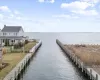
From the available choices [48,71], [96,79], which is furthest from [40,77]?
[96,79]

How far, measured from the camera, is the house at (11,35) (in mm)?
87931

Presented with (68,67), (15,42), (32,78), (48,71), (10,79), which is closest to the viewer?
(10,79)

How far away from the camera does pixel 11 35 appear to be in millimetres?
91500

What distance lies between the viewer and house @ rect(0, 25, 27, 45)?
87.9 metres

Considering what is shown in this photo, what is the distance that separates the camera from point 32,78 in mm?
39781

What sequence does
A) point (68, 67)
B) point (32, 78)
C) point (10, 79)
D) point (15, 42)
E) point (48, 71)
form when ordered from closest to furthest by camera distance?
point (10, 79)
point (32, 78)
point (48, 71)
point (68, 67)
point (15, 42)

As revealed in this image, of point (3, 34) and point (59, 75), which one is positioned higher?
point (3, 34)

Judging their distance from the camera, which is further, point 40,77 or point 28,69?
point 28,69

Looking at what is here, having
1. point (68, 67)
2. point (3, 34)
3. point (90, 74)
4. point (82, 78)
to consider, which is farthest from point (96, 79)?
point (3, 34)

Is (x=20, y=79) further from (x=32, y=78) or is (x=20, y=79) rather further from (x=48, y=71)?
(x=48, y=71)

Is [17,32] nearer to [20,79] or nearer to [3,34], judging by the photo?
[3,34]

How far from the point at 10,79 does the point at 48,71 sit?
49.3 ft

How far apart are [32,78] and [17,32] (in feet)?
174

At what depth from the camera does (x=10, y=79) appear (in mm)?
31625
